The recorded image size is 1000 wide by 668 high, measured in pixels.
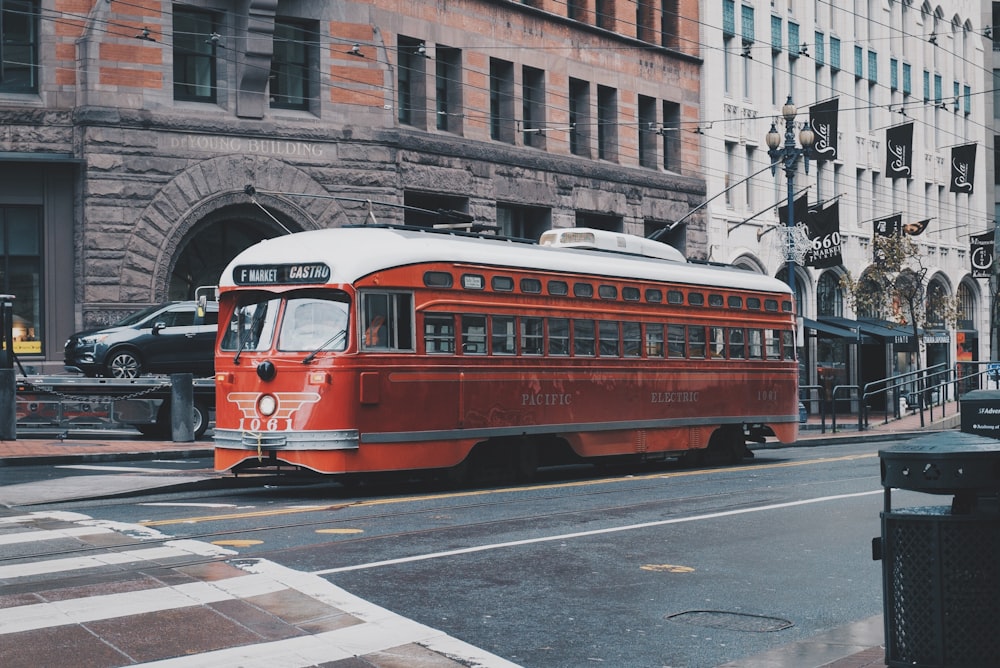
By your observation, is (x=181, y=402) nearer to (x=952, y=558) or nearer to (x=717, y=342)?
(x=717, y=342)

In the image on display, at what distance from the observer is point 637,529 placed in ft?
43.0

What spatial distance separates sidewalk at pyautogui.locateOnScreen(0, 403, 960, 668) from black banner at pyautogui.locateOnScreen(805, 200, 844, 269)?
15.7 ft

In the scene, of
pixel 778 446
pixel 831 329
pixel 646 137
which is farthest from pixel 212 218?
pixel 831 329

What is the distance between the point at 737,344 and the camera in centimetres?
2314

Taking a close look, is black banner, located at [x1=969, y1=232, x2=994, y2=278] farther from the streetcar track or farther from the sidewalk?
the streetcar track

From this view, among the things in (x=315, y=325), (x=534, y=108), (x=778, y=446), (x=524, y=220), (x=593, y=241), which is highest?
(x=534, y=108)

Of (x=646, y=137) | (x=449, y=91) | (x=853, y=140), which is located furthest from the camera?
(x=853, y=140)

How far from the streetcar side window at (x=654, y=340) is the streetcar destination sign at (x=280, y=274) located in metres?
6.42

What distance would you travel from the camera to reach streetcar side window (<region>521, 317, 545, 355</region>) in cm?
1850

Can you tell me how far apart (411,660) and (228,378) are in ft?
32.4

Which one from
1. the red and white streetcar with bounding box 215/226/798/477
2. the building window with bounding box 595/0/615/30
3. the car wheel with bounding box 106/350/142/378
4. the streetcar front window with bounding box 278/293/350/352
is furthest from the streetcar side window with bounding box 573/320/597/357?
the building window with bounding box 595/0/615/30

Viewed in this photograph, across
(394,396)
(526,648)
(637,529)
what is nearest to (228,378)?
(394,396)

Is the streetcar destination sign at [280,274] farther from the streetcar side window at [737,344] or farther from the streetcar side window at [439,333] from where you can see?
the streetcar side window at [737,344]

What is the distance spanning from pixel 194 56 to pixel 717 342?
1434 cm
